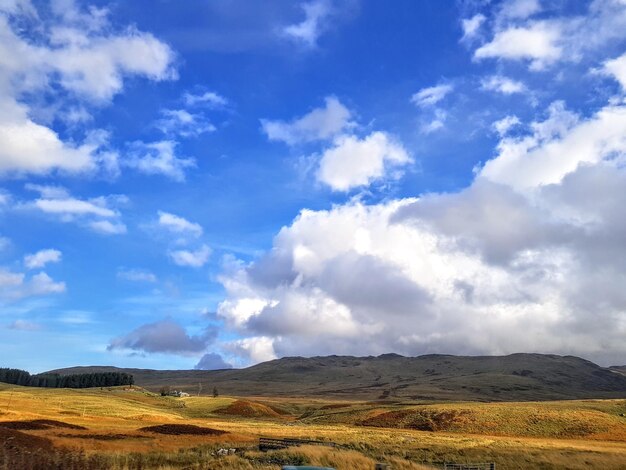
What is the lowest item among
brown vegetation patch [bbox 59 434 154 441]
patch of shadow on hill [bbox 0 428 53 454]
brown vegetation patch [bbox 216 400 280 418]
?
brown vegetation patch [bbox 216 400 280 418]

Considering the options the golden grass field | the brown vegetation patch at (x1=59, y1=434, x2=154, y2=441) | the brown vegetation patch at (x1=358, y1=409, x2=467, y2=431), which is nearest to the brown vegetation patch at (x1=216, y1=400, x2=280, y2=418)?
the golden grass field

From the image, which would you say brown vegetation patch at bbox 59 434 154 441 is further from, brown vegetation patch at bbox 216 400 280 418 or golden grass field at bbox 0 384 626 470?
brown vegetation patch at bbox 216 400 280 418

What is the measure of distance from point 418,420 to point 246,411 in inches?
1763

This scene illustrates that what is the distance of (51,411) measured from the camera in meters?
78.8

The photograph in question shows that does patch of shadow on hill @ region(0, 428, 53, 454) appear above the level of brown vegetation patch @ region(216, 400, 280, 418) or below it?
above

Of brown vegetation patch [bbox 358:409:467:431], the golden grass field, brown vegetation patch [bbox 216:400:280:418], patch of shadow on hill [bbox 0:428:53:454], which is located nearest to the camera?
the golden grass field

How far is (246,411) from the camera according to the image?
12075 centimetres

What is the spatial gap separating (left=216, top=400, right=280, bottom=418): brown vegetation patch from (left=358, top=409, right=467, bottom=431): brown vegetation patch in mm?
31563

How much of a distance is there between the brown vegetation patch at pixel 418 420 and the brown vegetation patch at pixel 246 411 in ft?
104

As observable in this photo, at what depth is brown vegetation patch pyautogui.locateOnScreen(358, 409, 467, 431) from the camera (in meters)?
84.6

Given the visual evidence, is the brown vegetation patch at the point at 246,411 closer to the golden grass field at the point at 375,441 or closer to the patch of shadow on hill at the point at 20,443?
the golden grass field at the point at 375,441

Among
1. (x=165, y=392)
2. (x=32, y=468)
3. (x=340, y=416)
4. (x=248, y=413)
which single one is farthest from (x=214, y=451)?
(x=165, y=392)

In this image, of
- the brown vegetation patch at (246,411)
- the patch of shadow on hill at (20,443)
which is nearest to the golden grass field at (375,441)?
the patch of shadow on hill at (20,443)

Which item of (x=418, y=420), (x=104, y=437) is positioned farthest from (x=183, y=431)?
(x=418, y=420)
